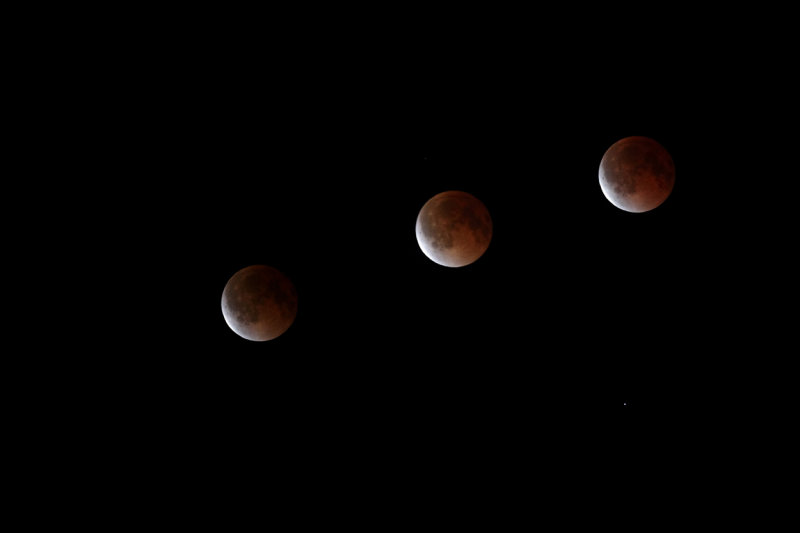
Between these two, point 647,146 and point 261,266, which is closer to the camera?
point 647,146

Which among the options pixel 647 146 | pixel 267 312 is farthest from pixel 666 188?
pixel 267 312

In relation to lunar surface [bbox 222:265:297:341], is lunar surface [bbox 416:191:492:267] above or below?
above

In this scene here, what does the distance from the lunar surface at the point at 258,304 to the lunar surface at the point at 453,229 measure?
1.17 meters

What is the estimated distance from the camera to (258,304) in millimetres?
5746

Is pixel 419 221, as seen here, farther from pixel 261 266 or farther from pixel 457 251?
pixel 261 266

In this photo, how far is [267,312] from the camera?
5750 mm

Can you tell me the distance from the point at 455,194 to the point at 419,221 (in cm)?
33

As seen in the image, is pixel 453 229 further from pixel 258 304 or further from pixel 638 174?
pixel 258 304

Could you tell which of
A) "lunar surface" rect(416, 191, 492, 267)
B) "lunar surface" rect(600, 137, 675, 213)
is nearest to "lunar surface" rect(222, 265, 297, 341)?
"lunar surface" rect(416, 191, 492, 267)

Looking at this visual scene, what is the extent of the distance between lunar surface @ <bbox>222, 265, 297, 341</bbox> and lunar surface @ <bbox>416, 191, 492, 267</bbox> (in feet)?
3.85

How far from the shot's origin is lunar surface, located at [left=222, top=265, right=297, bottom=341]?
18.9 ft

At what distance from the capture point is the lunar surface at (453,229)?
18.0ft

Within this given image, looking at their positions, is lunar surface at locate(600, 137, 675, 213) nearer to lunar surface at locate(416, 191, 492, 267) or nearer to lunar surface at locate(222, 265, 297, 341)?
lunar surface at locate(416, 191, 492, 267)

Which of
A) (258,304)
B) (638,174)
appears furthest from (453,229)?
(258,304)
